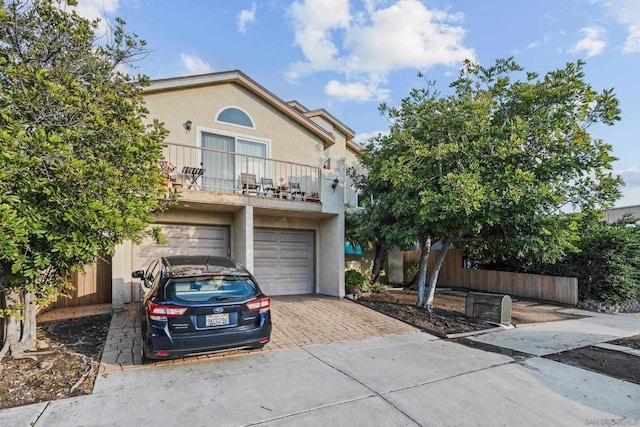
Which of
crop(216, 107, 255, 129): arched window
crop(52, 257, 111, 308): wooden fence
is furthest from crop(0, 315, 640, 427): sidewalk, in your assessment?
crop(216, 107, 255, 129): arched window

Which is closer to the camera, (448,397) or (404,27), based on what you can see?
(448,397)

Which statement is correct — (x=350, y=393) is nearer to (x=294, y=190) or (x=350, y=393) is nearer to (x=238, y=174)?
(x=294, y=190)

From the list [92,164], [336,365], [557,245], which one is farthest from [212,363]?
[557,245]

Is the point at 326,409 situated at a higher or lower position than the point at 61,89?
lower

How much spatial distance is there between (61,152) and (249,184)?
5928 millimetres

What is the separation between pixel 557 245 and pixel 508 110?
387cm

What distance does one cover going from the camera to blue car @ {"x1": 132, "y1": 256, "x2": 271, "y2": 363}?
4672mm

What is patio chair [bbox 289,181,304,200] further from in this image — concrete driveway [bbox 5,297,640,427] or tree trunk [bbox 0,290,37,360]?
tree trunk [bbox 0,290,37,360]

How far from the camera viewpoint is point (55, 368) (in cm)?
482

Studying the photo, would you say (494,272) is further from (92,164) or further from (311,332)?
(92,164)

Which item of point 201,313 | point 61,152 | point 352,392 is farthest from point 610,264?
point 61,152

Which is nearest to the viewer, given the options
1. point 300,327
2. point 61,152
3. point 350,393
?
point 61,152

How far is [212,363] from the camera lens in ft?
17.2

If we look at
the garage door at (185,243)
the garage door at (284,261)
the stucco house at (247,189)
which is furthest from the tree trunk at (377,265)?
the garage door at (185,243)
